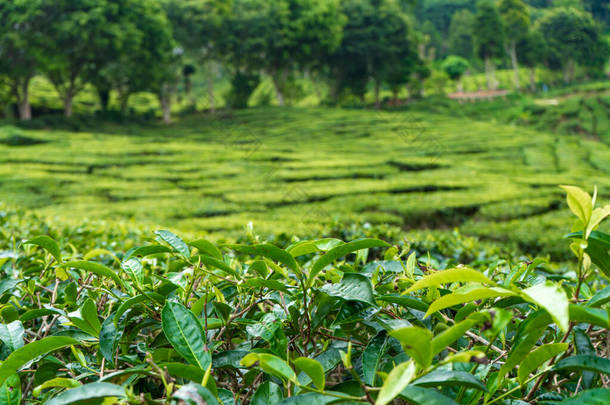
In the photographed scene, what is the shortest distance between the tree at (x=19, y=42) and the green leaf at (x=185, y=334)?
15.1m

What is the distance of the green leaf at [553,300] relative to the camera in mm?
336

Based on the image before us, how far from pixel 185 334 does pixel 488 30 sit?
58.4ft

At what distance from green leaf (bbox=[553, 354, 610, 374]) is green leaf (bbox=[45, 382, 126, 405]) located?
0.41 metres

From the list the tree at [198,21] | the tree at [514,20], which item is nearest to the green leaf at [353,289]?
the tree at [514,20]

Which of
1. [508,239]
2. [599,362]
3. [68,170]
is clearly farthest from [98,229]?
[68,170]

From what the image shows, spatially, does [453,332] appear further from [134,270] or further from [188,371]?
[134,270]

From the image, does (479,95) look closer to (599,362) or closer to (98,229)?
(98,229)

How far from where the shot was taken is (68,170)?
8.43m

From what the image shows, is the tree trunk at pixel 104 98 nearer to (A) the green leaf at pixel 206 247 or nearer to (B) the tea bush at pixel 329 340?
(B) the tea bush at pixel 329 340

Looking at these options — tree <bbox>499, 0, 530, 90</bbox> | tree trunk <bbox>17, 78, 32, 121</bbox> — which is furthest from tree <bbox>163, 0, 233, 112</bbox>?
tree <bbox>499, 0, 530, 90</bbox>

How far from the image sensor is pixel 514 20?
49.6 ft

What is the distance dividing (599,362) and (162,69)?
16.6 m

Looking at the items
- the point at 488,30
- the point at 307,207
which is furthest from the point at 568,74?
the point at 307,207

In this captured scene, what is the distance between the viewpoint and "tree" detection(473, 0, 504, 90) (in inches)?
623
